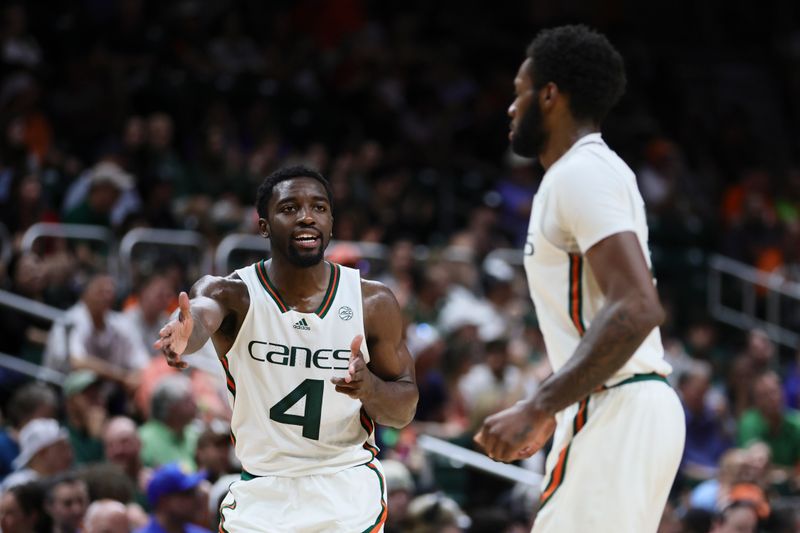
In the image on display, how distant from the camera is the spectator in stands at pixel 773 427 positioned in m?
10.6

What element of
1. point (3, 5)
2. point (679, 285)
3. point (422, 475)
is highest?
point (3, 5)

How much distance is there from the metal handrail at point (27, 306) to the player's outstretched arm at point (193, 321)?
5.10 m

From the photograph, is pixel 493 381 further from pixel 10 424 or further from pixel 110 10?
pixel 110 10

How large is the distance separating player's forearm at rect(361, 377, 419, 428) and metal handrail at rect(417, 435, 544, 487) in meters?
4.30

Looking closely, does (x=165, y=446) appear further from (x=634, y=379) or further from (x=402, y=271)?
(x=634, y=379)

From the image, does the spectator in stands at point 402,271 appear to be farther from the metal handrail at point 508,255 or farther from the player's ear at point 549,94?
the player's ear at point 549,94

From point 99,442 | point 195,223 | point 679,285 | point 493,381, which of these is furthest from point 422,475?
point 679,285

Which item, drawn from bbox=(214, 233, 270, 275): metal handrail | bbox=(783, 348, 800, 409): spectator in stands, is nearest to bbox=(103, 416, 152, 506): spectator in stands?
bbox=(214, 233, 270, 275): metal handrail

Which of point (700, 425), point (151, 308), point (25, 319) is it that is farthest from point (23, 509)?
point (700, 425)

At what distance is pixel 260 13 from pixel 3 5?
321 cm

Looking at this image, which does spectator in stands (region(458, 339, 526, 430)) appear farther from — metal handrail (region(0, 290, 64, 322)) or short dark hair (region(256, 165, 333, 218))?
short dark hair (region(256, 165, 333, 218))

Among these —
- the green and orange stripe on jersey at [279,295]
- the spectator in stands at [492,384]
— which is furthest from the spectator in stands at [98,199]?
the green and orange stripe on jersey at [279,295]

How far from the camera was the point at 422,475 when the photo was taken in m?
9.02

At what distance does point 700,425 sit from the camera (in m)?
10.9
